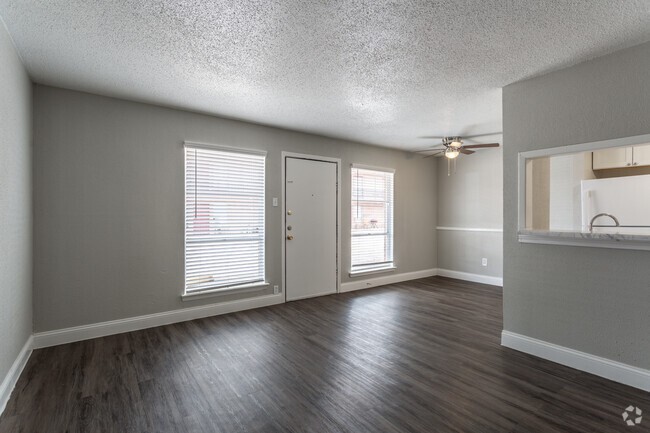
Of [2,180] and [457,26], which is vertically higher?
[457,26]

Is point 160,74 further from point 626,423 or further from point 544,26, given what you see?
point 626,423

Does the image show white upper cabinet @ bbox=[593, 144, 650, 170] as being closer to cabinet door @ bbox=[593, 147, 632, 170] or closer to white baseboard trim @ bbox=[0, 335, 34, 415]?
cabinet door @ bbox=[593, 147, 632, 170]

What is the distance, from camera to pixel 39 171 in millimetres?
3070

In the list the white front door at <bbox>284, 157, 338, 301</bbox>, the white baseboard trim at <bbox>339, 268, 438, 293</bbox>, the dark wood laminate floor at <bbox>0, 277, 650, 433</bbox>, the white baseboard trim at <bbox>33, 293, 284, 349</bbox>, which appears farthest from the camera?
the white baseboard trim at <bbox>339, 268, 438, 293</bbox>

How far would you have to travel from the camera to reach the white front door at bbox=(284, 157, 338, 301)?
15.5 feet

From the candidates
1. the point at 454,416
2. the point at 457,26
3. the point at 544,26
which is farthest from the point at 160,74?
the point at 454,416

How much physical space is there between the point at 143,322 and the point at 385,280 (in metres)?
3.84

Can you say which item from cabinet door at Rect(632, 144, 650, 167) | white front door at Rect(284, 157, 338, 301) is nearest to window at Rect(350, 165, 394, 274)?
white front door at Rect(284, 157, 338, 301)

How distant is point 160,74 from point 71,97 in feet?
3.69

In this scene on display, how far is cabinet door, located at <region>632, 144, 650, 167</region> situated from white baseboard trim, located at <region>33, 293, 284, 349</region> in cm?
507

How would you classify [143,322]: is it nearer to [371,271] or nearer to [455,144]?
[371,271]

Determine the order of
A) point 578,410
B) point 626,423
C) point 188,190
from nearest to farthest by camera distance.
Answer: point 626,423
point 578,410
point 188,190

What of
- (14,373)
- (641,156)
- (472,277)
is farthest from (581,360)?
(14,373)

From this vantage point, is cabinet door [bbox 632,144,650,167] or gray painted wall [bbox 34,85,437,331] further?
cabinet door [bbox 632,144,650,167]
